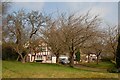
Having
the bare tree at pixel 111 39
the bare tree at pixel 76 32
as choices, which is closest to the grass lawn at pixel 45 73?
the bare tree at pixel 76 32

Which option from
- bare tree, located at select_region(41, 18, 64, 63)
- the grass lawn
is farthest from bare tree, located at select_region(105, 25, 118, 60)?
the grass lawn

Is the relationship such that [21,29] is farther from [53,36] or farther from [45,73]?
[45,73]

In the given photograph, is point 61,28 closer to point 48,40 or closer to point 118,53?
point 48,40

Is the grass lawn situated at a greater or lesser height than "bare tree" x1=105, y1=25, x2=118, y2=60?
lesser

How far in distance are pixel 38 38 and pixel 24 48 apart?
3.17 meters

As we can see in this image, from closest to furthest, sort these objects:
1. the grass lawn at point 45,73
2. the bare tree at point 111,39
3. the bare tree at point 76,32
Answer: the grass lawn at point 45,73, the bare tree at point 76,32, the bare tree at point 111,39

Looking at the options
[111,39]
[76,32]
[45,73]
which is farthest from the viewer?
[111,39]

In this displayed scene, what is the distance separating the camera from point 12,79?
13.8 m

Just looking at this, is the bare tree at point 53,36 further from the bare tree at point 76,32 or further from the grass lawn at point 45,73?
the grass lawn at point 45,73

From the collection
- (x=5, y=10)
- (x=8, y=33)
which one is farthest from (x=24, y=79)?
(x=8, y=33)

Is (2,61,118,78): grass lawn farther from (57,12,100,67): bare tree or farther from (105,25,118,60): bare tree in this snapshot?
(105,25,118,60): bare tree

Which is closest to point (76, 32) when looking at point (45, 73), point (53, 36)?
point (53, 36)

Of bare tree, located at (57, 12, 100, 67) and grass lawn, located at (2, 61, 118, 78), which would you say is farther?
bare tree, located at (57, 12, 100, 67)

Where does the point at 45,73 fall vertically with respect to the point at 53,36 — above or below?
below
